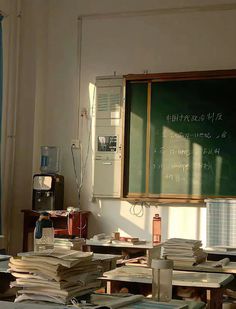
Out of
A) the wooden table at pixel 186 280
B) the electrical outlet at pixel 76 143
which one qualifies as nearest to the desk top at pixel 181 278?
the wooden table at pixel 186 280

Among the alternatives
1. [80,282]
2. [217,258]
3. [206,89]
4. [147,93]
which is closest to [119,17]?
[147,93]

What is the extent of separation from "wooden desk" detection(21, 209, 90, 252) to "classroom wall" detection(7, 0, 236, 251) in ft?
0.68

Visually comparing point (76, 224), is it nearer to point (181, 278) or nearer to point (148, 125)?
point (148, 125)

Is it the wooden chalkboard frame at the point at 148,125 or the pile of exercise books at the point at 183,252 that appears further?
the wooden chalkboard frame at the point at 148,125

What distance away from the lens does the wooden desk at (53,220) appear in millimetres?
5828

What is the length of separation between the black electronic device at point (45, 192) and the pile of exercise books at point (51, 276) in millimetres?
3855

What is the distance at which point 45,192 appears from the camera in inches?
238

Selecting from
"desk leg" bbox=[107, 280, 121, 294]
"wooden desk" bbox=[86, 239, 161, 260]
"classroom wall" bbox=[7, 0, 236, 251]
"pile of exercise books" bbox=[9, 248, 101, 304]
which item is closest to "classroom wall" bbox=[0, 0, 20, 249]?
"classroom wall" bbox=[7, 0, 236, 251]

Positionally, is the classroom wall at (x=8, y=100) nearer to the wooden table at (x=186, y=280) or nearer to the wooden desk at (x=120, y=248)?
the wooden desk at (x=120, y=248)

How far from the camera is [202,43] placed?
6.05 metres

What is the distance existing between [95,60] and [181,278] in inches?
164

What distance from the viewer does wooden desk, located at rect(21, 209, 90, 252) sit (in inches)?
229

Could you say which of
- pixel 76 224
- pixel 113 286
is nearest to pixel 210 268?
pixel 113 286

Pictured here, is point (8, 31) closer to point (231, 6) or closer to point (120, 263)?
point (231, 6)
